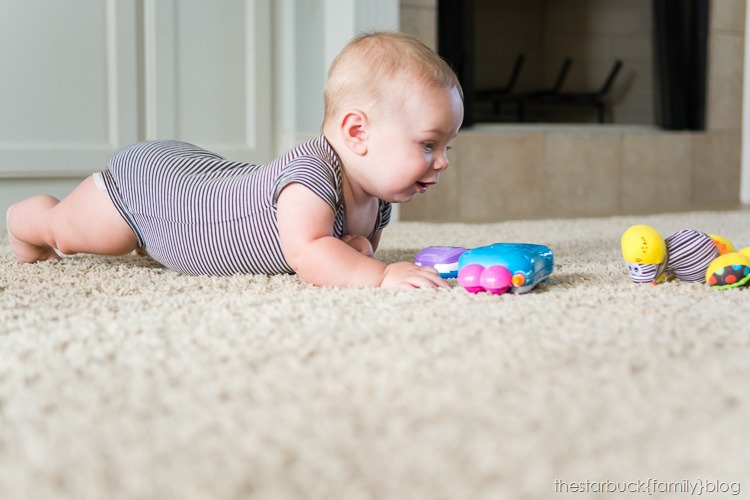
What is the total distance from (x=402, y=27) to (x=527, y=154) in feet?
1.99

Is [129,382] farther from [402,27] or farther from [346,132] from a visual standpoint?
[402,27]

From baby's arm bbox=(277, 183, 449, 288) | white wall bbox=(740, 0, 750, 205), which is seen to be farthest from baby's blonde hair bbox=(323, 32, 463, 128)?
white wall bbox=(740, 0, 750, 205)

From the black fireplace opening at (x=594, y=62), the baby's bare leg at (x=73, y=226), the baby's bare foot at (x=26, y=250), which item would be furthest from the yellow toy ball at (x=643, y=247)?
the black fireplace opening at (x=594, y=62)

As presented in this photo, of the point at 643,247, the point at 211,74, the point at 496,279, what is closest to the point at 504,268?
the point at 496,279

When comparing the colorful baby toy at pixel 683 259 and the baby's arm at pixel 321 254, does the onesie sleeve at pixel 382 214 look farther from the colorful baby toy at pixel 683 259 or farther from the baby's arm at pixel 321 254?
the colorful baby toy at pixel 683 259

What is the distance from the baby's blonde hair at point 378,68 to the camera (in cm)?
99

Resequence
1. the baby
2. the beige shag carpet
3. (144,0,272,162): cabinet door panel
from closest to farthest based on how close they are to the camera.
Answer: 1. the beige shag carpet
2. the baby
3. (144,0,272,162): cabinet door panel

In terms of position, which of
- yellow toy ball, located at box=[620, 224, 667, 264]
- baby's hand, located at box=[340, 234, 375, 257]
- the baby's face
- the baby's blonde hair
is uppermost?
the baby's blonde hair

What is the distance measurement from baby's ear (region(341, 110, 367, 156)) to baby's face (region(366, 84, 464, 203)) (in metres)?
0.01

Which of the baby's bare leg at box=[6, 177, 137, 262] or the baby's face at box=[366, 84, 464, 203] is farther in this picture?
the baby's bare leg at box=[6, 177, 137, 262]

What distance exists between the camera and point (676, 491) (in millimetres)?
409

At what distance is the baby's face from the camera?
3.23 feet

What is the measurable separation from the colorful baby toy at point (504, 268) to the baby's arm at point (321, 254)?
0.15ft

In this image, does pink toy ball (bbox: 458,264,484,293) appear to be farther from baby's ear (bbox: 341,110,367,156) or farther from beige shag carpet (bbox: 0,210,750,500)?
baby's ear (bbox: 341,110,367,156)
